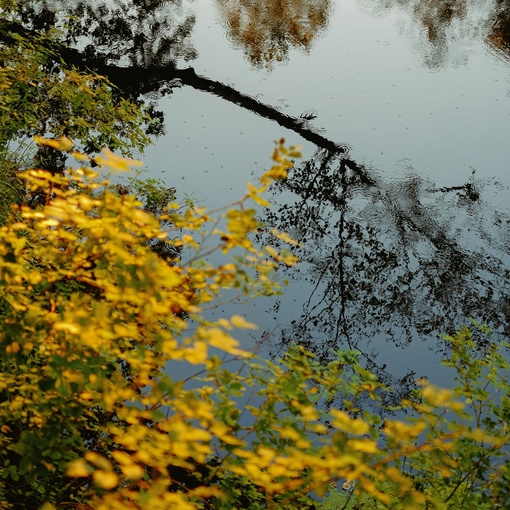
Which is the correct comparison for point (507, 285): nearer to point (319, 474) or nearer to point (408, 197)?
point (408, 197)

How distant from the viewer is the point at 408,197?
8984mm

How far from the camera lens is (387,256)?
8.16 meters

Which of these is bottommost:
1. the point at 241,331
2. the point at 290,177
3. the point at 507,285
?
the point at 241,331

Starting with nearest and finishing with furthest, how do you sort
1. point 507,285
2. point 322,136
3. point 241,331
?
point 241,331
point 507,285
point 322,136

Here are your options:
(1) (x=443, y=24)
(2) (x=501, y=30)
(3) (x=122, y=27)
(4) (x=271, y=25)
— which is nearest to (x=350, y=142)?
(4) (x=271, y=25)

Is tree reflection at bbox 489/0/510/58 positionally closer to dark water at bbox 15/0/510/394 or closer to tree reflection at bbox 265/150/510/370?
dark water at bbox 15/0/510/394

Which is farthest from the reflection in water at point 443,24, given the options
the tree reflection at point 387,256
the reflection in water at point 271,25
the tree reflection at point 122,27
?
Answer: the tree reflection at point 122,27

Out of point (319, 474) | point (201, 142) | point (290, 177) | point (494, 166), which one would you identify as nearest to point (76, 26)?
point (201, 142)

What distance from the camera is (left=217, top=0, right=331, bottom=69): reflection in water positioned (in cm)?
1189

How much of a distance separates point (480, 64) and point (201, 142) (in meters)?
7.30

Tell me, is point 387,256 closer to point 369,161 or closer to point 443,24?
point 369,161

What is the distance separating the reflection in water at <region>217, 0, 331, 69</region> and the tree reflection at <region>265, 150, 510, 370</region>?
12.8 ft

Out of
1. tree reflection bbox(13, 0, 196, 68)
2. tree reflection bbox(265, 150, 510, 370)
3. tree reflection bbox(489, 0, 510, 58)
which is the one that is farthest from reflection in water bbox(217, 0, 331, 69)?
tree reflection bbox(489, 0, 510, 58)

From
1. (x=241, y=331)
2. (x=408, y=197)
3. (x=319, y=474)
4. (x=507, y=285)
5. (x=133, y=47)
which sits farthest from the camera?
(x=133, y=47)
